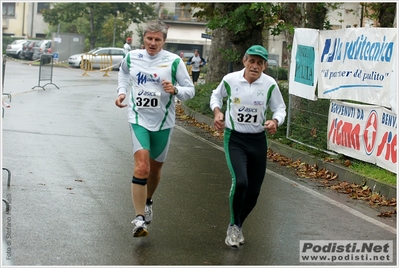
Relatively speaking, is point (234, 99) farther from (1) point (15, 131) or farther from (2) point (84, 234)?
(1) point (15, 131)

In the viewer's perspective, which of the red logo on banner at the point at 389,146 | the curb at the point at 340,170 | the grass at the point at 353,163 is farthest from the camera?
A: the grass at the point at 353,163

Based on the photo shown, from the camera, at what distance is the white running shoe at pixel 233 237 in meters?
7.26

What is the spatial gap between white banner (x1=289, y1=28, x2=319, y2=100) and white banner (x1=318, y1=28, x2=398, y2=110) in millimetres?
235

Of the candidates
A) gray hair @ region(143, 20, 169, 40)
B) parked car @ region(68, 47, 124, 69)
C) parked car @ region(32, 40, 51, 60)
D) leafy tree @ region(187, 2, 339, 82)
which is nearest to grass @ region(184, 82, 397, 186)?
leafy tree @ region(187, 2, 339, 82)

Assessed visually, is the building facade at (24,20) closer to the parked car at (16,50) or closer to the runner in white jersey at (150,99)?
the parked car at (16,50)

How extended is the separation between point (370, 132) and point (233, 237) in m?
4.65

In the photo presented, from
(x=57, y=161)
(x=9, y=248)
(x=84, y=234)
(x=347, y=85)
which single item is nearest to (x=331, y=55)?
(x=347, y=85)

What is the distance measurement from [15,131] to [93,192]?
19.9 feet

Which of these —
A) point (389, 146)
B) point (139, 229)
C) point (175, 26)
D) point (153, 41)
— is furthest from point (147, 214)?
point (175, 26)

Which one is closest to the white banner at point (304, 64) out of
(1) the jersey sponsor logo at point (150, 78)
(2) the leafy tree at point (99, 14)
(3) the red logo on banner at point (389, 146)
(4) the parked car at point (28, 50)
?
(3) the red logo on banner at point (389, 146)

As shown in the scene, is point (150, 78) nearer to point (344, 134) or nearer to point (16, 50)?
point (344, 134)

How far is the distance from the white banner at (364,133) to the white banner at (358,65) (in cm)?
18

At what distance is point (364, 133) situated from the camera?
1156cm

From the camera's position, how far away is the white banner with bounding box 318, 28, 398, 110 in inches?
420
